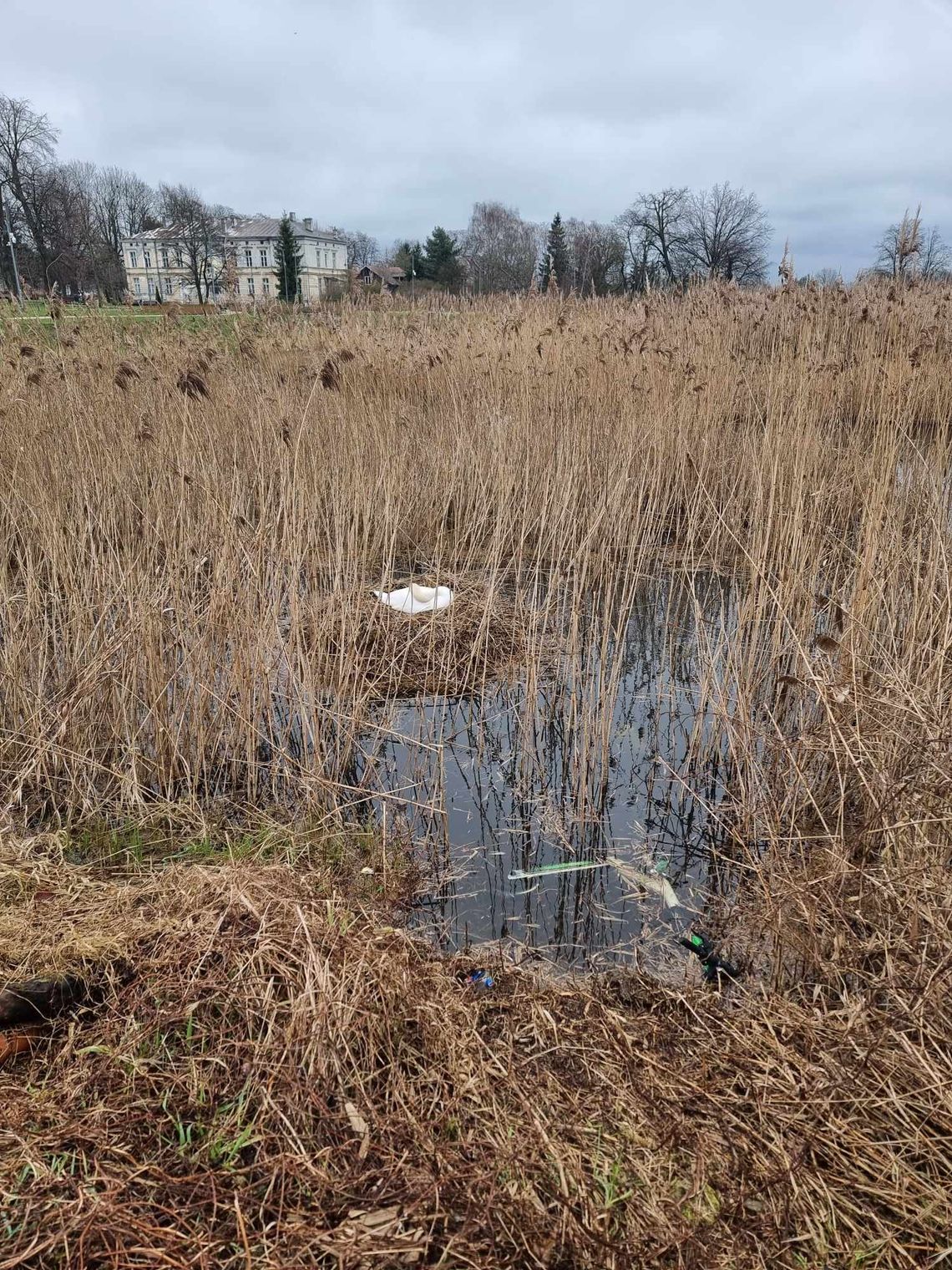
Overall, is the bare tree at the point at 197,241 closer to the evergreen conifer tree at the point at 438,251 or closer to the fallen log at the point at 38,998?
the fallen log at the point at 38,998

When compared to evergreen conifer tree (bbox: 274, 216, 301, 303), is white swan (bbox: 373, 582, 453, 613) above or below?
below

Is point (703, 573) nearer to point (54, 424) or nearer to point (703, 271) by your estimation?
point (54, 424)

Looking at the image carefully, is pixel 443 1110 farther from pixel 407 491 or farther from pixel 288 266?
pixel 288 266

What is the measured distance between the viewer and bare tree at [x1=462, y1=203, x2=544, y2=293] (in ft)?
93.4

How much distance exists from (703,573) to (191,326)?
184 inches

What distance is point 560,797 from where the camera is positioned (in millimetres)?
2750

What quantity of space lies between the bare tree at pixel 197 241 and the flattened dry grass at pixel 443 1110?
5489 millimetres

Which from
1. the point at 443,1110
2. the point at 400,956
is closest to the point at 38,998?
the point at 400,956

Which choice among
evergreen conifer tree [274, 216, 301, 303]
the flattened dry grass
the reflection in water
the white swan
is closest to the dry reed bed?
the white swan

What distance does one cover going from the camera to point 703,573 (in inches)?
190

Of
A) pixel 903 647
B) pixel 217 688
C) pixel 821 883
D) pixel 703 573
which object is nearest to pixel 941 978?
pixel 821 883

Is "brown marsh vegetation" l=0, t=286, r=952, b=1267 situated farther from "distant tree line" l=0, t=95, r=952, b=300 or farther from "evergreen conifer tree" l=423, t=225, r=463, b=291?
"evergreen conifer tree" l=423, t=225, r=463, b=291

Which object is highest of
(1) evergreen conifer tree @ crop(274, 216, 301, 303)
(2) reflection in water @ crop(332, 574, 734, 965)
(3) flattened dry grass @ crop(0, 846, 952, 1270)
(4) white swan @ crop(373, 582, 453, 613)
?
Answer: (1) evergreen conifer tree @ crop(274, 216, 301, 303)

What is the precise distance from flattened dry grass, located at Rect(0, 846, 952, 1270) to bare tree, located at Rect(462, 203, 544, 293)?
2513 cm
